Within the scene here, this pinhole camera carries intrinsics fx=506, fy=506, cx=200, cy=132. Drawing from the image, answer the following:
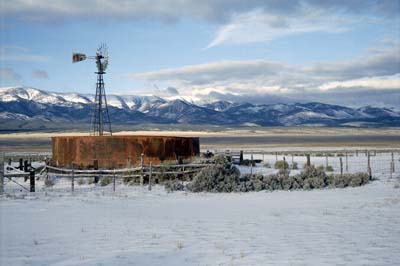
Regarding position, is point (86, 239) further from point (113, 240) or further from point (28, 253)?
point (28, 253)

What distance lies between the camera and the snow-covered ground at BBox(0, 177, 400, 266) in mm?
7777

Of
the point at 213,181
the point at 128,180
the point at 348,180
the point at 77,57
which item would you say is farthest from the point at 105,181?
the point at 77,57

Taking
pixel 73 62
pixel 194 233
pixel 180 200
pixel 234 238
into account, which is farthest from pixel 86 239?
pixel 73 62

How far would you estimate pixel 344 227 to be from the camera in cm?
1028

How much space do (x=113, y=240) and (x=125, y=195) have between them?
6613 mm

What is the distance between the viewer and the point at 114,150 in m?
20.8

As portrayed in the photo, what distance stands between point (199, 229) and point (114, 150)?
11.2 m

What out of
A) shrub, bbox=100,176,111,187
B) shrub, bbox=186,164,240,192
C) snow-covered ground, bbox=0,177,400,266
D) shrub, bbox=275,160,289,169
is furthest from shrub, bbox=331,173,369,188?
shrub, bbox=100,176,111,187

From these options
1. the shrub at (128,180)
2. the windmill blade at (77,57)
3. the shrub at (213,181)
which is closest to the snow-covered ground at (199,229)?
the shrub at (213,181)

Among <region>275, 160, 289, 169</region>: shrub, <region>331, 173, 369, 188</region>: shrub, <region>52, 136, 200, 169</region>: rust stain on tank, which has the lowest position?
<region>331, 173, 369, 188</region>: shrub

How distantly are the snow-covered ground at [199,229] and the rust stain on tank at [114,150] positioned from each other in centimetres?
472

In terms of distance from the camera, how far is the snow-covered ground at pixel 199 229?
7.78m

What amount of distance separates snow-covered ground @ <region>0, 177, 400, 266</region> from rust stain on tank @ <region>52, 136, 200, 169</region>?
186 inches

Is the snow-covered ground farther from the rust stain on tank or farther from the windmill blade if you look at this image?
the windmill blade
